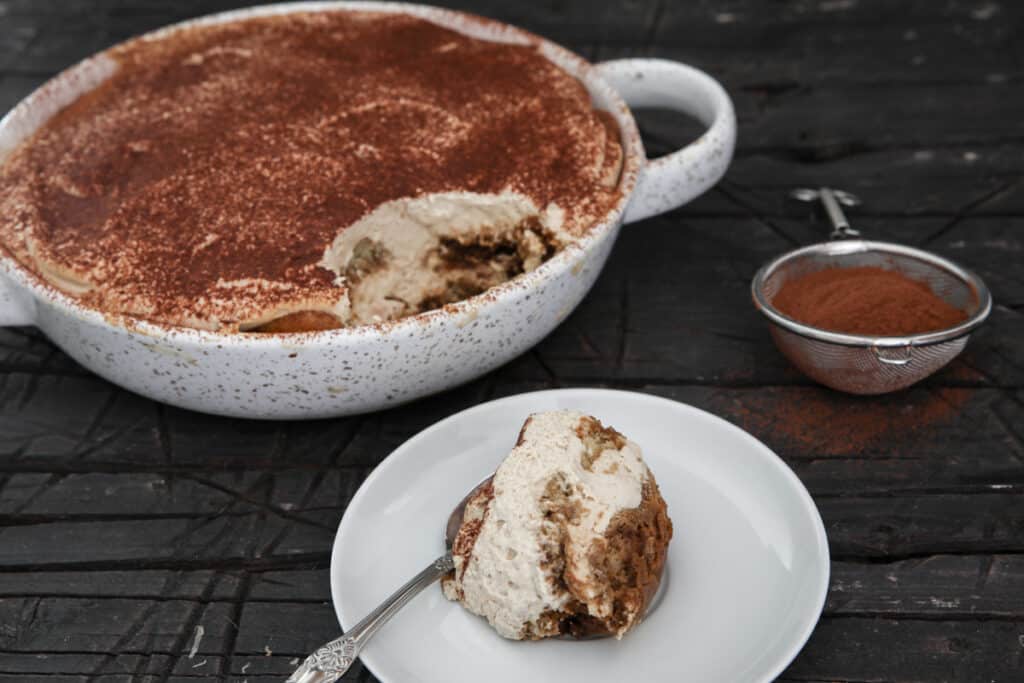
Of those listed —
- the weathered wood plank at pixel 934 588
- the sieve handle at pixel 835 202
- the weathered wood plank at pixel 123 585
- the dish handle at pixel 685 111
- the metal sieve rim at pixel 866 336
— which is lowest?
the weathered wood plank at pixel 934 588

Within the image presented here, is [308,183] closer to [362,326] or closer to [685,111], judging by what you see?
[362,326]

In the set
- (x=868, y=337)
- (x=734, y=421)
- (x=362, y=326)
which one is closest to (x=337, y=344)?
(x=362, y=326)

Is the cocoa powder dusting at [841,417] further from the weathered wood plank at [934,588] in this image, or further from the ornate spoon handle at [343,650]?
the ornate spoon handle at [343,650]

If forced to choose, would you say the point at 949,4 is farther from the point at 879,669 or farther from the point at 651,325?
the point at 879,669

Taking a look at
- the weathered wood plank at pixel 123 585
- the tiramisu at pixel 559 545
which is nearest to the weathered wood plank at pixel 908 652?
the tiramisu at pixel 559 545

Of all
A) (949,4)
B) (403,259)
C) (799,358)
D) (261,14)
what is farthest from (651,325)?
(949,4)
